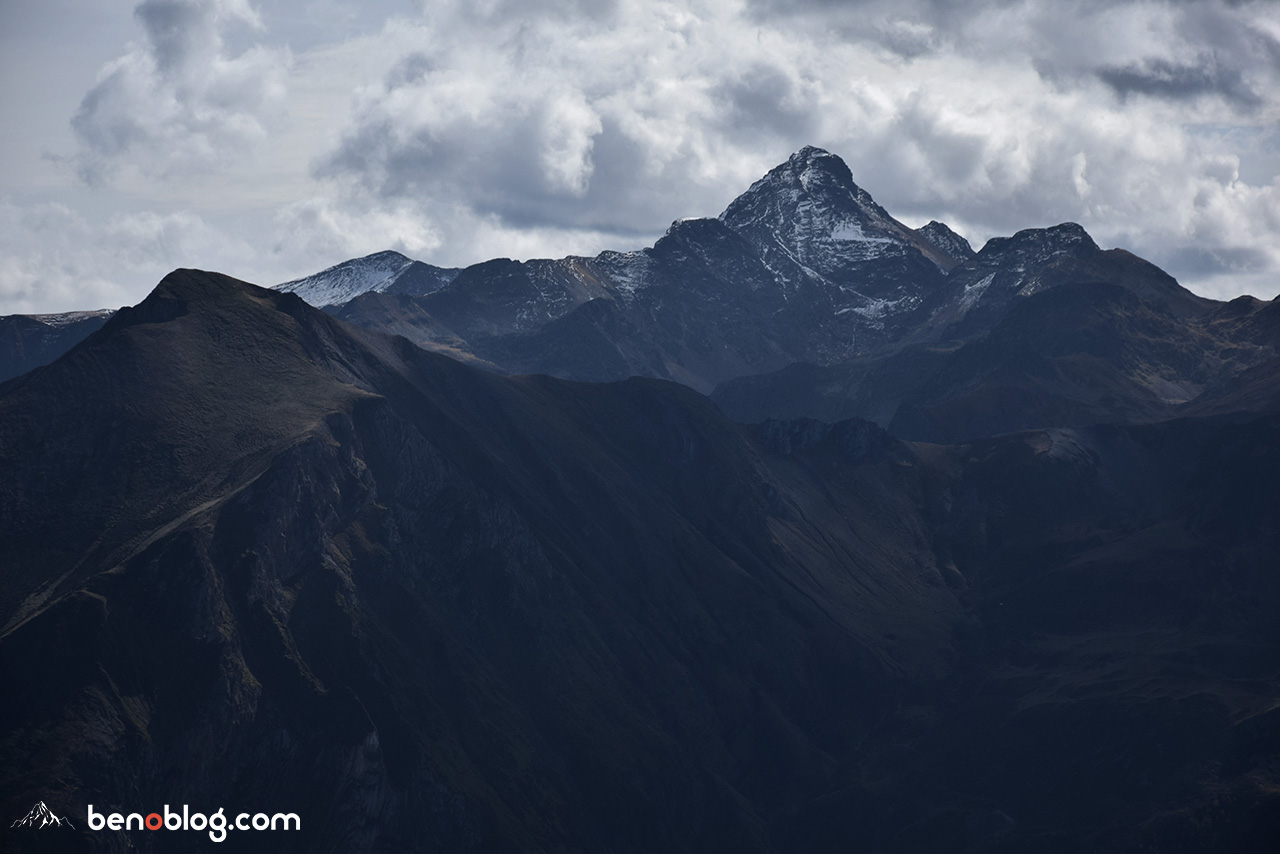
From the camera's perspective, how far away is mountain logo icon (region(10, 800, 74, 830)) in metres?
188

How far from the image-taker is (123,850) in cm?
19738

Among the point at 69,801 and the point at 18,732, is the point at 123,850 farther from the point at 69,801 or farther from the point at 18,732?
the point at 18,732

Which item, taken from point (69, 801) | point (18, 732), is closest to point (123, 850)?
point (69, 801)

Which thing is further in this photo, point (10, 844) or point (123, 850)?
point (123, 850)

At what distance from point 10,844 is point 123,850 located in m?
17.6

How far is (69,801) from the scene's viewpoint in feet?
634

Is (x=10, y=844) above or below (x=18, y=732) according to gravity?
below

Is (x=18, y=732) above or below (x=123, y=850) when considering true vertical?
above

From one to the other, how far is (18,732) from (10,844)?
18.5m

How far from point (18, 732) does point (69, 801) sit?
1376 cm

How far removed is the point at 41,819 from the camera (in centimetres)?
18900

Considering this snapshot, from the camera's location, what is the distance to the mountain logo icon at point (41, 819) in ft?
616

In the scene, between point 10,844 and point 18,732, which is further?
point 18,732
